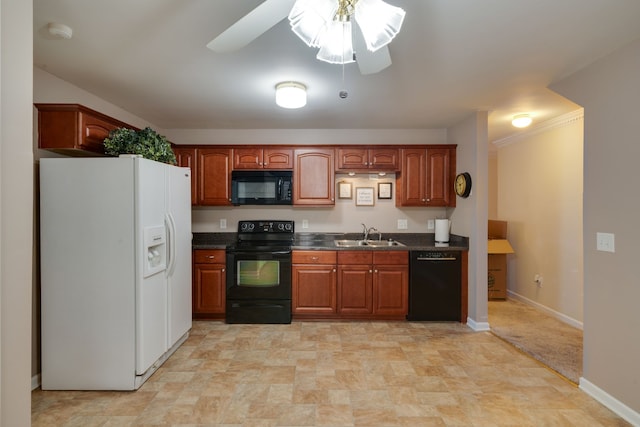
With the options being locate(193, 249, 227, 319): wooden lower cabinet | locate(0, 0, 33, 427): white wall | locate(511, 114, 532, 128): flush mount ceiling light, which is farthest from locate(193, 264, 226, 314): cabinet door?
locate(511, 114, 532, 128): flush mount ceiling light

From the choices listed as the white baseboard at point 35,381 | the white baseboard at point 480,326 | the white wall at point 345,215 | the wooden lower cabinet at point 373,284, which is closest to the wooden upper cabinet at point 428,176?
the white wall at point 345,215

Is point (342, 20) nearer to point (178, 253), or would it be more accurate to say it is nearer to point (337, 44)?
point (337, 44)

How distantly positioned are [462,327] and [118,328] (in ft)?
11.0

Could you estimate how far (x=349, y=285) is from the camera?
3.61m

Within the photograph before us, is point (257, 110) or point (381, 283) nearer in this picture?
point (257, 110)

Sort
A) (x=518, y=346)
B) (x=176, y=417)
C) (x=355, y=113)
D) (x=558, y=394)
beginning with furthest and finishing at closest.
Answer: (x=355, y=113) < (x=518, y=346) < (x=558, y=394) < (x=176, y=417)

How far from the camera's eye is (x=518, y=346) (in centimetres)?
295

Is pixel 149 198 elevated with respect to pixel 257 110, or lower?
lower

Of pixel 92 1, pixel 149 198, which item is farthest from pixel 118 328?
pixel 92 1

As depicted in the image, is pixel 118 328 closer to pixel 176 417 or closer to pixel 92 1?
pixel 176 417

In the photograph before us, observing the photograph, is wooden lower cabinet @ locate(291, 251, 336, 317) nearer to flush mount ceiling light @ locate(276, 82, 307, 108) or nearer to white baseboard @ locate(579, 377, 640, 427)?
flush mount ceiling light @ locate(276, 82, 307, 108)

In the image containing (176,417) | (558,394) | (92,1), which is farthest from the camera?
(558,394)

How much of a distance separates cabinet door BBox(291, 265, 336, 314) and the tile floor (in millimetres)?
485

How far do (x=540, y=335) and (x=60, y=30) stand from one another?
15.6ft
